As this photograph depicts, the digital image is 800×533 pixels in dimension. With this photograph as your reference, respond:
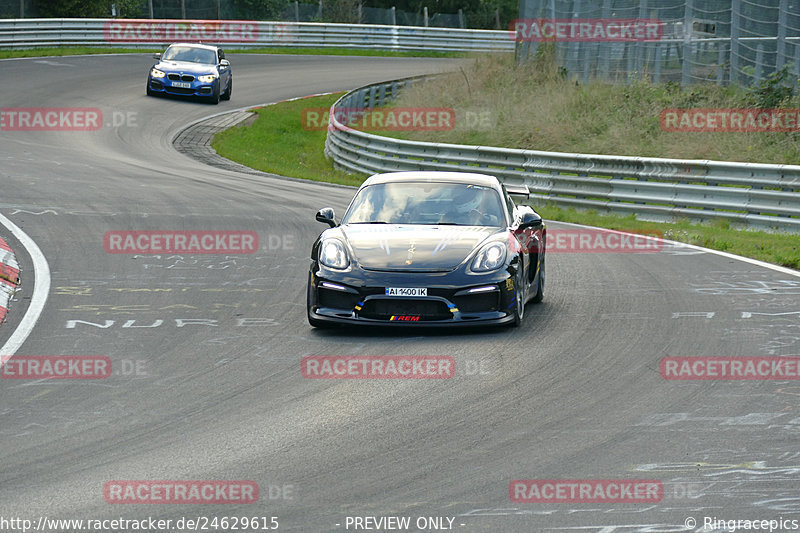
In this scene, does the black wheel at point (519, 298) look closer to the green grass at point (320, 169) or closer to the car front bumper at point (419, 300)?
the car front bumper at point (419, 300)

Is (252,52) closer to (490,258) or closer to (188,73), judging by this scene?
(188,73)

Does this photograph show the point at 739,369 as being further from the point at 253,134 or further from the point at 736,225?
the point at 253,134

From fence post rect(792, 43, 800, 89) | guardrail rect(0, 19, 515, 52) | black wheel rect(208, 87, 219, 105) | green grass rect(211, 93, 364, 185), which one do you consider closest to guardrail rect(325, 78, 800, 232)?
green grass rect(211, 93, 364, 185)

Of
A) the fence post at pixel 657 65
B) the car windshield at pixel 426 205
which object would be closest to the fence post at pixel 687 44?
the fence post at pixel 657 65

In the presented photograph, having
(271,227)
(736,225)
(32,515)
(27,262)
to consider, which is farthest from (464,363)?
(736,225)

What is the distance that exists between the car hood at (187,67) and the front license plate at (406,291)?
25501 mm

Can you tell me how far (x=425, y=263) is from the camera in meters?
9.62

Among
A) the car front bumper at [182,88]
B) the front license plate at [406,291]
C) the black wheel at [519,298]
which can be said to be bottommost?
the car front bumper at [182,88]

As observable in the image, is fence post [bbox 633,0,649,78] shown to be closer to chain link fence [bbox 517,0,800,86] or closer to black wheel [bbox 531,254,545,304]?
chain link fence [bbox 517,0,800,86]

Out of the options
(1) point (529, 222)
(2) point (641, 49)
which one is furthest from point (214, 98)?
(1) point (529, 222)

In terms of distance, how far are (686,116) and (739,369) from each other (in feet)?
59.3

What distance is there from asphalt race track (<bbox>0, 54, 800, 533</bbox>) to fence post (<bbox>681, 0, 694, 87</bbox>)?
12.9 meters

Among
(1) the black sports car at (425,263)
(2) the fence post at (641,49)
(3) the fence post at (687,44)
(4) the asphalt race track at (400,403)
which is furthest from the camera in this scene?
(2) the fence post at (641,49)

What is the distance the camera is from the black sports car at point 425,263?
31.1ft
